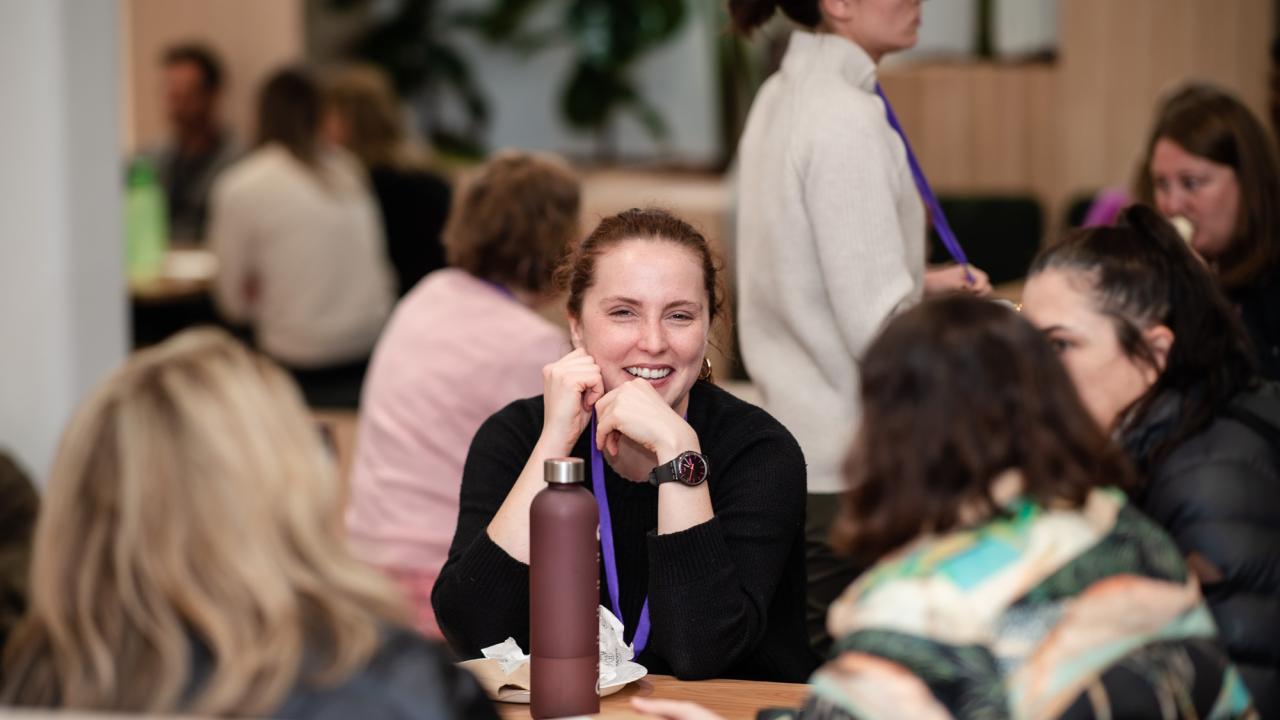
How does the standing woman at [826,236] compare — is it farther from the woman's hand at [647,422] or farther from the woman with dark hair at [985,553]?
the woman with dark hair at [985,553]

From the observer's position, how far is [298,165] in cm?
536

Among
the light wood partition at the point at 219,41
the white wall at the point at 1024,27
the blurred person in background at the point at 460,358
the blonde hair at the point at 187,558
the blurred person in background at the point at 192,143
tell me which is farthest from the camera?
the light wood partition at the point at 219,41

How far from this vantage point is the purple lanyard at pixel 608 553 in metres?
2.06

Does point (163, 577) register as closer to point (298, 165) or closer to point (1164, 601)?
point (1164, 601)

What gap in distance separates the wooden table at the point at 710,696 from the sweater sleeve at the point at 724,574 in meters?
0.03

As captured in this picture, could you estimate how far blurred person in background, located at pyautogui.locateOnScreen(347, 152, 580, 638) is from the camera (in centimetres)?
314

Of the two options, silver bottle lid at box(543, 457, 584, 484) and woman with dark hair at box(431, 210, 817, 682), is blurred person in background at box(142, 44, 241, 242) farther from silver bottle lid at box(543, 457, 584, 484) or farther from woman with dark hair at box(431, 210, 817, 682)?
silver bottle lid at box(543, 457, 584, 484)

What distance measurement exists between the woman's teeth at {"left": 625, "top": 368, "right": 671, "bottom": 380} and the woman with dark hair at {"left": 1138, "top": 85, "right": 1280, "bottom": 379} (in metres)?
1.44

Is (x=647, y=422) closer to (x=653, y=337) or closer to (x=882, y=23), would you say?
(x=653, y=337)

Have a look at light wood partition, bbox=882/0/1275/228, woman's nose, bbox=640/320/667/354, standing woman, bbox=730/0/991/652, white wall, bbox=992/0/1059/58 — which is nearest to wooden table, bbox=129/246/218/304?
light wood partition, bbox=882/0/1275/228

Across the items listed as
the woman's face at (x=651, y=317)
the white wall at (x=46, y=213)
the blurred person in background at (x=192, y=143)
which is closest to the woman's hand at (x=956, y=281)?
the woman's face at (x=651, y=317)

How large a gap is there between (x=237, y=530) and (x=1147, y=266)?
1.06 meters

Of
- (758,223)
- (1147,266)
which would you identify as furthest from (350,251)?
(1147,266)

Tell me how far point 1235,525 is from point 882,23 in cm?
113
